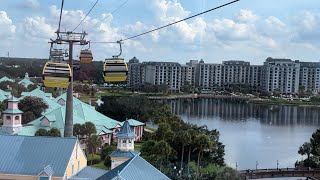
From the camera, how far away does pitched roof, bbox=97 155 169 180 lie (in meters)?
6.27

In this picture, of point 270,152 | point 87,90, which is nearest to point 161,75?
point 87,90

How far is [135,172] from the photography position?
644 centimetres

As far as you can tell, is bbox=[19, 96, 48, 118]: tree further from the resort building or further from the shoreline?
the shoreline

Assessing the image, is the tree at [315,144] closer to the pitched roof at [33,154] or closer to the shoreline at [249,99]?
the pitched roof at [33,154]

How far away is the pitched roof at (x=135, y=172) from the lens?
247 inches

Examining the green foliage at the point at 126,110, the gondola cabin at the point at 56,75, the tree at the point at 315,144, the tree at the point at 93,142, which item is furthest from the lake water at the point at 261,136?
the gondola cabin at the point at 56,75

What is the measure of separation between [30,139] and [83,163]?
93 centimetres

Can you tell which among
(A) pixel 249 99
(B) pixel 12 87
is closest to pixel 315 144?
(B) pixel 12 87

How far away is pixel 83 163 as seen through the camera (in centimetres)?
791

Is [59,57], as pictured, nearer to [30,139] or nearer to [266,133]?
[30,139]

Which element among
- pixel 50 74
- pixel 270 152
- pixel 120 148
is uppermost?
pixel 50 74

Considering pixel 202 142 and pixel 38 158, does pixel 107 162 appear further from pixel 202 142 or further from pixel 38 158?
pixel 38 158

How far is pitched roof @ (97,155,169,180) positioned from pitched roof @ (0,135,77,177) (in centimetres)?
94

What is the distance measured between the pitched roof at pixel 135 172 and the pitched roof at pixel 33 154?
3.07 ft
